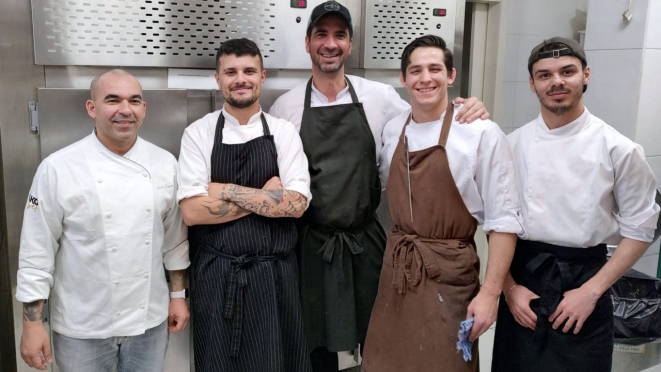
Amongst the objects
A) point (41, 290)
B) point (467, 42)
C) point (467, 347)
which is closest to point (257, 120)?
point (41, 290)

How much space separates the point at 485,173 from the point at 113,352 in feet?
4.25

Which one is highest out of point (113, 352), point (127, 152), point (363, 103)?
point (363, 103)

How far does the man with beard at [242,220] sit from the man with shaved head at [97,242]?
0.14 meters

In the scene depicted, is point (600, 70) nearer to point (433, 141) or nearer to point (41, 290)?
point (433, 141)

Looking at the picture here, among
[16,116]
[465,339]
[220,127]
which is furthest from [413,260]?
[16,116]

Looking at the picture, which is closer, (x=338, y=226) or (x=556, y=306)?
(x=556, y=306)

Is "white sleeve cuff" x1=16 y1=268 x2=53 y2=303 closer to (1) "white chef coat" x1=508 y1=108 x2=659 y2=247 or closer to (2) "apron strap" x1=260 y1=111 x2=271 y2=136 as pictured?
(2) "apron strap" x1=260 y1=111 x2=271 y2=136

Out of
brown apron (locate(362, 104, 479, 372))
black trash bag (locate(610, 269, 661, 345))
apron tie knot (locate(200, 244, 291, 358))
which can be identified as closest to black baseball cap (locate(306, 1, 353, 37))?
brown apron (locate(362, 104, 479, 372))

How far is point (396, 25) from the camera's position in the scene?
7.89ft

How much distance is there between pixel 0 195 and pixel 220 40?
38.9 inches

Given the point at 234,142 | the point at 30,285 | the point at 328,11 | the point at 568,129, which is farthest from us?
the point at 328,11

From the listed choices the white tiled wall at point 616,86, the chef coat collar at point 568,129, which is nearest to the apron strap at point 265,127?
the chef coat collar at point 568,129

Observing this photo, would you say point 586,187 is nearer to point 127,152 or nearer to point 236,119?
point 236,119

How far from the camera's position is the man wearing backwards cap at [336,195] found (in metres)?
1.92
